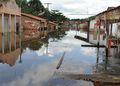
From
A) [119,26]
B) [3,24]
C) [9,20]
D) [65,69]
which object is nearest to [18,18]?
[9,20]

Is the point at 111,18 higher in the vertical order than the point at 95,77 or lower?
higher

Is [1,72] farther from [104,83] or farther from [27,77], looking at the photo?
[104,83]

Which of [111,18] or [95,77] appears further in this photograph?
[111,18]

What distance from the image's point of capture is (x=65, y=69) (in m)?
13.6

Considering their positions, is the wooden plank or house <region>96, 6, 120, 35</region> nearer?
the wooden plank

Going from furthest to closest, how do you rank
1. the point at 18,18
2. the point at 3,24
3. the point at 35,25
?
1. the point at 35,25
2. the point at 18,18
3. the point at 3,24

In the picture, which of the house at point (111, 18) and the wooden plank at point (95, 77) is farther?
the house at point (111, 18)

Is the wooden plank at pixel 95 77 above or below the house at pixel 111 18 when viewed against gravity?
below


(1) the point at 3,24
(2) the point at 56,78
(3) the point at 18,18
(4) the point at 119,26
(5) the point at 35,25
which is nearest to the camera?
(2) the point at 56,78

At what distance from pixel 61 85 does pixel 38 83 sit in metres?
0.76

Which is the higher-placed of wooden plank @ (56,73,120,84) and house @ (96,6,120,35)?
house @ (96,6,120,35)

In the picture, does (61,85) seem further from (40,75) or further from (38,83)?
(40,75)

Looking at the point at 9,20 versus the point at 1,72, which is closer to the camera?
the point at 1,72

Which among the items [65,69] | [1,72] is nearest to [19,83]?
[1,72]
